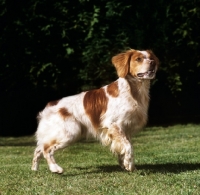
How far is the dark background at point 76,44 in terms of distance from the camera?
49.1ft

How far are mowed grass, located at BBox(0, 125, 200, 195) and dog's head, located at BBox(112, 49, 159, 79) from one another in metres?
1.27

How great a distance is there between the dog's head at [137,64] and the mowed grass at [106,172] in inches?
49.8

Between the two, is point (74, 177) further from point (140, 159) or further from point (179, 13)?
point (179, 13)

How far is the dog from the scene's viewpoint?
691 centimetres

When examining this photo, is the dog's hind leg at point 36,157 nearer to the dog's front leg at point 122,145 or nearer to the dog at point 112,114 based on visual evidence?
the dog at point 112,114

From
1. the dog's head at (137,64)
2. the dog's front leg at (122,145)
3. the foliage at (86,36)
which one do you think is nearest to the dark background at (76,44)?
the foliage at (86,36)

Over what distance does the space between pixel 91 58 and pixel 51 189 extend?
9744mm

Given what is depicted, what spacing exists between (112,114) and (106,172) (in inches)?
30.0

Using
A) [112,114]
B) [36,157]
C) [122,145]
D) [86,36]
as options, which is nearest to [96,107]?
[112,114]

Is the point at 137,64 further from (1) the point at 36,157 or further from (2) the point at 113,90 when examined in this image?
(1) the point at 36,157

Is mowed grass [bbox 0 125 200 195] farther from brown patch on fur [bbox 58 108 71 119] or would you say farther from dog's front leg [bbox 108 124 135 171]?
brown patch on fur [bbox 58 108 71 119]

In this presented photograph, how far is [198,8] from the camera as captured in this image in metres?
15.4

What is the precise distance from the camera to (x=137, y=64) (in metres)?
6.92

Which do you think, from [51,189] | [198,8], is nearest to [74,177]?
[51,189]
